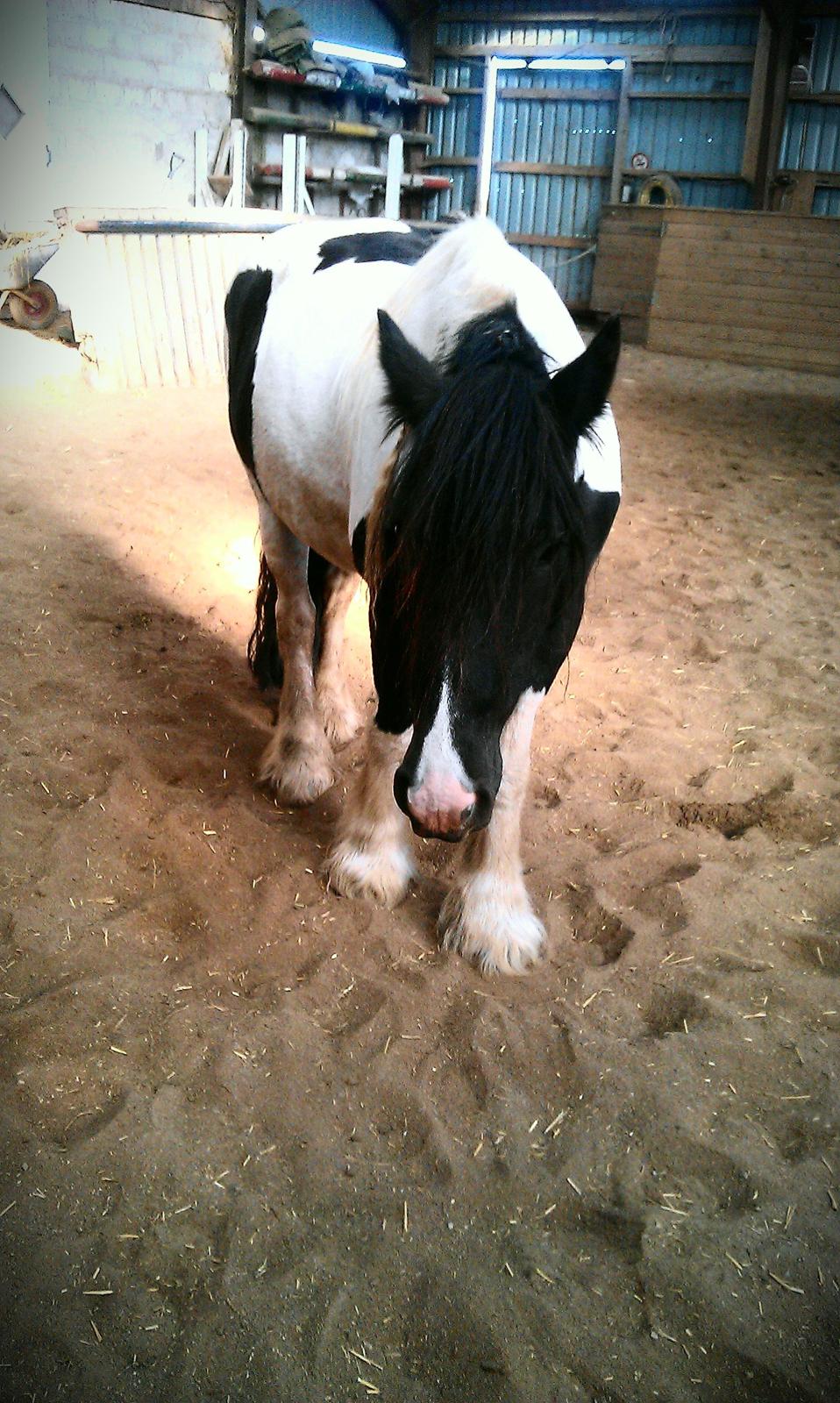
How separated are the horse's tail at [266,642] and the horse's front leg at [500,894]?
131cm

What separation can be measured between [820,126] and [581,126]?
2.92m

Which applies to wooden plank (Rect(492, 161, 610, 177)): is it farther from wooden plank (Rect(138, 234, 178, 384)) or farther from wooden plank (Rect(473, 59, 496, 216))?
wooden plank (Rect(138, 234, 178, 384))

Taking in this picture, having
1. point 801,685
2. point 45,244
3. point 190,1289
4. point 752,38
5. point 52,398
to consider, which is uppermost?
point 752,38

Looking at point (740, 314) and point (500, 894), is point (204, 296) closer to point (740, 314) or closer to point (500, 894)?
point (740, 314)

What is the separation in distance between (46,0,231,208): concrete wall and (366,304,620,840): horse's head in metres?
7.73

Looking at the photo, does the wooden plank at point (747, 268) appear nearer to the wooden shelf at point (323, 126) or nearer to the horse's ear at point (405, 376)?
the wooden shelf at point (323, 126)

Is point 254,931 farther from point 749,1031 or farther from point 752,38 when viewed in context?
point 752,38

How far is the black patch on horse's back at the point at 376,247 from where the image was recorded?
289 centimetres

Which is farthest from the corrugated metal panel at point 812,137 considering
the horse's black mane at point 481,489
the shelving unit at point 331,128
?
the horse's black mane at point 481,489

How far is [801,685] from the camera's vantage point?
375cm

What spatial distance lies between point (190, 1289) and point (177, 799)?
1.54m

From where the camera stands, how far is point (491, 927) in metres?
2.46

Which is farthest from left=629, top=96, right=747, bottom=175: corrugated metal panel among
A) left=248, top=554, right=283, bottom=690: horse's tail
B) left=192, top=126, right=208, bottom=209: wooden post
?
left=248, top=554, right=283, bottom=690: horse's tail

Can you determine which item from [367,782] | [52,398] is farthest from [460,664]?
[52,398]
